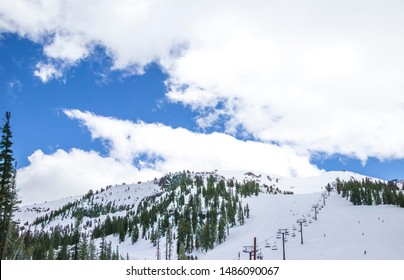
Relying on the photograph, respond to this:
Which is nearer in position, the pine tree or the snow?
the pine tree

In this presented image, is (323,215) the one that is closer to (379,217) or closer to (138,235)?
(379,217)

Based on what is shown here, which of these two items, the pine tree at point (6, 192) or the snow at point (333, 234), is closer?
the pine tree at point (6, 192)

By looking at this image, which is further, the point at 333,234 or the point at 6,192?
the point at 333,234

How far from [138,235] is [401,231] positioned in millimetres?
127650

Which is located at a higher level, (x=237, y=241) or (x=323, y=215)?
(x=323, y=215)

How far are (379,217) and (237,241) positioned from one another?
2358 inches

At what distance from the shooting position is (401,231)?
405ft

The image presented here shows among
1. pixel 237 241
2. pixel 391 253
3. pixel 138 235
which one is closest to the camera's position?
pixel 391 253

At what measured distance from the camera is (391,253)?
3777 inches
